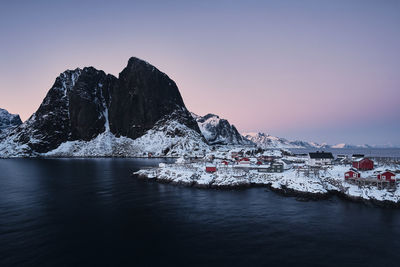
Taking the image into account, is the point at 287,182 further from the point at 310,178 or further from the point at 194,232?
the point at 194,232

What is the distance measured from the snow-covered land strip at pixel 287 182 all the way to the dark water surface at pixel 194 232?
462 centimetres

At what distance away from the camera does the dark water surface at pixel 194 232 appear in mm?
22953

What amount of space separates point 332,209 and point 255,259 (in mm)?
24878

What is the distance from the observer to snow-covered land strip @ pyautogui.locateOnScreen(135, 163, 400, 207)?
44925mm

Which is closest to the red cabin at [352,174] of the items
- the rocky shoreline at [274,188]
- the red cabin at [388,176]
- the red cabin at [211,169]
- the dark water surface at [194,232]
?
the red cabin at [388,176]

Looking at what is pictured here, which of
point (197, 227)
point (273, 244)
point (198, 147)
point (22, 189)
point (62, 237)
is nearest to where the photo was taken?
point (273, 244)

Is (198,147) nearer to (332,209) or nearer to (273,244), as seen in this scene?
(332,209)

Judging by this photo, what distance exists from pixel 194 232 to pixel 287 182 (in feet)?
117

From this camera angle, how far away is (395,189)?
149 ft

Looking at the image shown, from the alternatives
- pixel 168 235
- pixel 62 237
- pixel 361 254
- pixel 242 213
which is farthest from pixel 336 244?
pixel 62 237

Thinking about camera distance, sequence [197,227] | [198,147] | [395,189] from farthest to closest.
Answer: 1. [198,147]
2. [395,189]
3. [197,227]

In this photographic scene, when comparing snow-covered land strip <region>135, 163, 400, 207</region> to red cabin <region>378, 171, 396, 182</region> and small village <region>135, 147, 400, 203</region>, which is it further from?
red cabin <region>378, 171, 396, 182</region>

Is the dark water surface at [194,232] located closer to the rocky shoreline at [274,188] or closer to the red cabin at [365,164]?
the rocky shoreline at [274,188]

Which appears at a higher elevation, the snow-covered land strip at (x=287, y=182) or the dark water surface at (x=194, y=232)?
the snow-covered land strip at (x=287, y=182)
